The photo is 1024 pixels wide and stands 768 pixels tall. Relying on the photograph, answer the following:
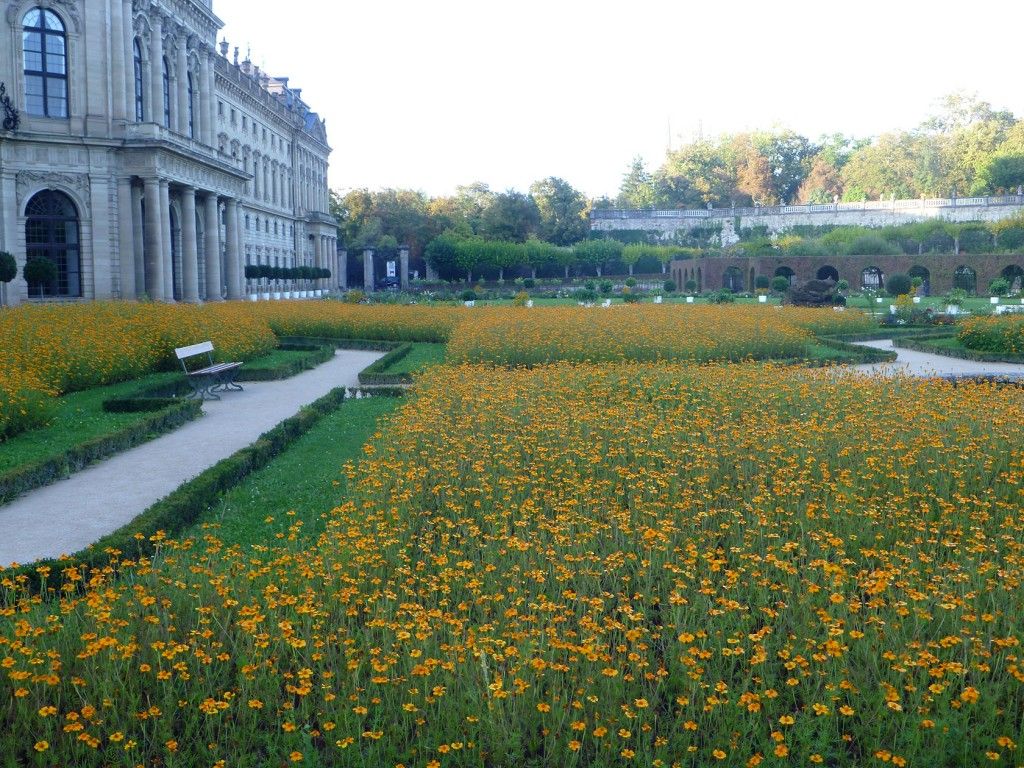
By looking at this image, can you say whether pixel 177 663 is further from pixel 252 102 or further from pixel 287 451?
pixel 252 102

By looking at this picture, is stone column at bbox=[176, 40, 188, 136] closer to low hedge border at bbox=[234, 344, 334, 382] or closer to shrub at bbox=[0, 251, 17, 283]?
shrub at bbox=[0, 251, 17, 283]

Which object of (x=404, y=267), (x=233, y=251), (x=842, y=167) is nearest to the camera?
(x=233, y=251)

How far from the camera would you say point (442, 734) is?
4.07 metres

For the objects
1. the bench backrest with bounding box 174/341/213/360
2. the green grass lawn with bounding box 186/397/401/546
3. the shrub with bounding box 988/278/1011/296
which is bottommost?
the green grass lawn with bounding box 186/397/401/546

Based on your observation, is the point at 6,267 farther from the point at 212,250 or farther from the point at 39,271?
the point at 212,250

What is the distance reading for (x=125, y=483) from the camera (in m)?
9.62

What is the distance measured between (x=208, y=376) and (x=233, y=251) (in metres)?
31.5

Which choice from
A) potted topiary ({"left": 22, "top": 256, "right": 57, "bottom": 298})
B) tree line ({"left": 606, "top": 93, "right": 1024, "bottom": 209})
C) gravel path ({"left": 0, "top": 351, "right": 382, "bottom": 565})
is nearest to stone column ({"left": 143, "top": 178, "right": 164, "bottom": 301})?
potted topiary ({"left": 22, "top": 256, "right": 57, "bottom": 298})

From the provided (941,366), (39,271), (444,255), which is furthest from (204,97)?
(941,366)

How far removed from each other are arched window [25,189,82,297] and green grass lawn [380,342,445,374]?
1578cm

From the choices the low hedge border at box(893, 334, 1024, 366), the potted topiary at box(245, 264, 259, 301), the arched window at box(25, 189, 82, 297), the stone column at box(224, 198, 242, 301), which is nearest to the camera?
the low hedge border at box(893, 334, 1024, 366)

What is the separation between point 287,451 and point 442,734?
772 cm

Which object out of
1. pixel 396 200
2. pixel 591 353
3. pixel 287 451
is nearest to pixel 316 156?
pixel 396 200

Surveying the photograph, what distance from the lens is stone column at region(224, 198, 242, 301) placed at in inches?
1796
